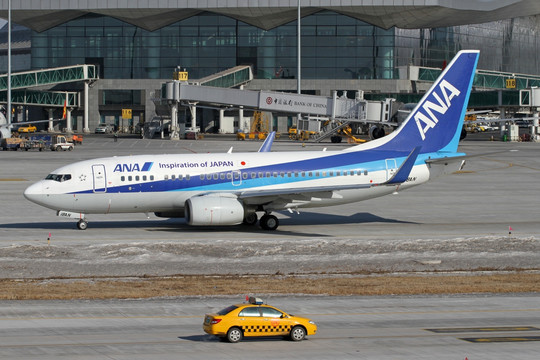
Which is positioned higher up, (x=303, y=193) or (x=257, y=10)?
(x=257, y=10)

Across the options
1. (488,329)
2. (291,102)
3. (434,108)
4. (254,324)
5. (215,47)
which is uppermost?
(215,47)

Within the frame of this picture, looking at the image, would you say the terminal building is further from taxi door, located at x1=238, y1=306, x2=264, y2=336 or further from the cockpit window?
taxi door, located at x1=238, y1=306, x2=264, y2=336

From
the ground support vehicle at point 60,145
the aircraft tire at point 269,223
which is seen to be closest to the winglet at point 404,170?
the aircraft tire at point 269,223

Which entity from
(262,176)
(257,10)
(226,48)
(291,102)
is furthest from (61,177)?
(226,48)

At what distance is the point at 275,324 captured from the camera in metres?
24.5

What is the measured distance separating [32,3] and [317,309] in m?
144

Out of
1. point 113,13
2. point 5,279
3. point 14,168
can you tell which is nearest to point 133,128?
point 113,13

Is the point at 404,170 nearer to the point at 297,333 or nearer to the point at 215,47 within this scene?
the point at 297,333

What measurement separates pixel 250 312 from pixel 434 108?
29.6m

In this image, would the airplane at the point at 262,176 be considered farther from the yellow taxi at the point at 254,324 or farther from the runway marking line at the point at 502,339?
the yellow taxi at the point at 254,324

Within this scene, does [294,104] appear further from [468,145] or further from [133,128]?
[133,128]

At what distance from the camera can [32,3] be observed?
529 feet

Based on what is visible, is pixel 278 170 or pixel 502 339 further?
pixel 278 170

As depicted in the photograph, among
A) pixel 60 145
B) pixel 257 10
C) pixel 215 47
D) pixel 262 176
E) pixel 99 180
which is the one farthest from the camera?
pixel 215 47
